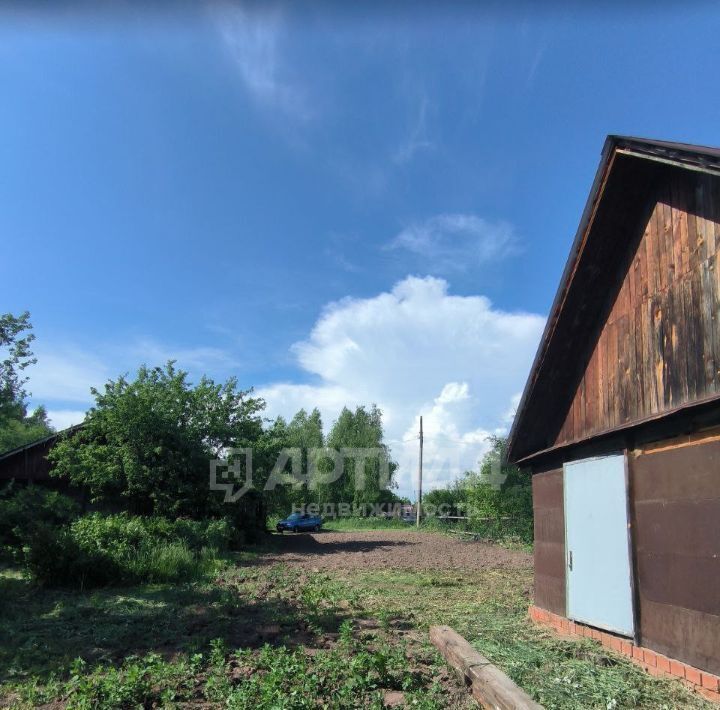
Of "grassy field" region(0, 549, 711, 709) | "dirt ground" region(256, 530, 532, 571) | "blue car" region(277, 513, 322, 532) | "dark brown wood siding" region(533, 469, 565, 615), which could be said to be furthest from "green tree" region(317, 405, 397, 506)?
"dark brown wood siding" region(533, 469, 565, 615)

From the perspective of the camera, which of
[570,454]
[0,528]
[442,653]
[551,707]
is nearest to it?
[551,707]

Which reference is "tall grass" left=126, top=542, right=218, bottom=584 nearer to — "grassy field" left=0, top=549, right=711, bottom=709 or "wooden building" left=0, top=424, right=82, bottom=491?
"grassy field" left=0, top=549, right=711, bottom=709

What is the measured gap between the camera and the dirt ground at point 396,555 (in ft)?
52.4

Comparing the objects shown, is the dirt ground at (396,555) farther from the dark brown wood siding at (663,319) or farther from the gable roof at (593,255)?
the dark brown wood siding at (663,319)

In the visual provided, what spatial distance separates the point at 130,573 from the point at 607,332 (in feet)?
35.4

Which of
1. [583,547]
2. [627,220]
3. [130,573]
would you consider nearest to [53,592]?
[130,573]

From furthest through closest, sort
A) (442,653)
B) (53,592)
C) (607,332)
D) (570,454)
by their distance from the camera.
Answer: (53,592), (570,454), (607,332), (442,653)

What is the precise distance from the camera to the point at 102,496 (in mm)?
19609

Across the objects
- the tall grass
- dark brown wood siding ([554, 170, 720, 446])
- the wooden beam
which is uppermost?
dark brown wood siding ([554, 170, 720, 446])

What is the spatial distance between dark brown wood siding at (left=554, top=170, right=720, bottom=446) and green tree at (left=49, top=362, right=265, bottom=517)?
52.5 feet

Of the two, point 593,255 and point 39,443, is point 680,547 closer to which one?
point 593,255

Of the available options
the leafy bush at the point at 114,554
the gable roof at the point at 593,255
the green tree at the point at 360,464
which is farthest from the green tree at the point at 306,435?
the gable roof at the point at 593,255

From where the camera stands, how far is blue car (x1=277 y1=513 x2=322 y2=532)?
1389 inches

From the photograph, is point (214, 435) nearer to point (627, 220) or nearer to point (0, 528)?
point (0, 528)
